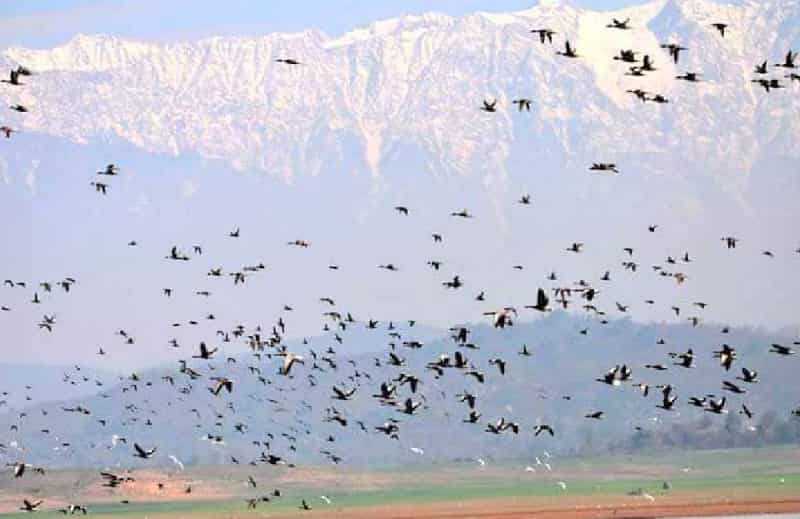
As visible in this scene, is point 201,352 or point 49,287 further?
point 49,287

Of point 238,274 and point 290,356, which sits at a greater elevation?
point 238,274

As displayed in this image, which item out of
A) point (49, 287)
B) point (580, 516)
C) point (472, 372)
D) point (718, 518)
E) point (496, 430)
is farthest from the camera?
point (580, 516)

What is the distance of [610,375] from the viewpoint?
92.8m

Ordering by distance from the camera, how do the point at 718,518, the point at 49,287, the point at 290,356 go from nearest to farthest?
the point at 290,356, the point at 49,287, the point at 718,518

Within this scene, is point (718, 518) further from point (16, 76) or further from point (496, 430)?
point (16, 76)

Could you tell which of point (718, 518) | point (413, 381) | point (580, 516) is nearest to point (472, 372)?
point (413, 381)

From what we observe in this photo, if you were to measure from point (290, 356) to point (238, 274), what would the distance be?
3698cm

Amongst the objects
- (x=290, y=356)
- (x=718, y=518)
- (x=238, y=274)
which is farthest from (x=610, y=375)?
(x=718, y=518)

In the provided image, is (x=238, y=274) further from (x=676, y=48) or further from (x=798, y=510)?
(x=798, y=510)

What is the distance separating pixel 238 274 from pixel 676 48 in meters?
36.6

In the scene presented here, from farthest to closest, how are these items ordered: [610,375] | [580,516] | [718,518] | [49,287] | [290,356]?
[580,516] < [718,518] < [49,287] < [610,375] < [290,356]

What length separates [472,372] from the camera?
103 m

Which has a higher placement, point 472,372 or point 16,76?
point 16,76

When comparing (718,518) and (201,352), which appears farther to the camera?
(718,518)
